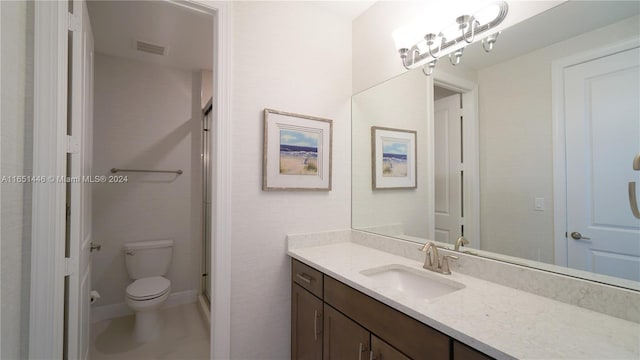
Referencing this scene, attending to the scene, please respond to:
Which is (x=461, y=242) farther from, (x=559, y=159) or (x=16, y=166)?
(x=16, y=166)

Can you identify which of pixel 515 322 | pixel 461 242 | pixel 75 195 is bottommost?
pixel 515 322

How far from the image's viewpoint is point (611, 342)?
712 mm

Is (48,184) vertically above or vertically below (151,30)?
below

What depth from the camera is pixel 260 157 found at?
5.37 feet

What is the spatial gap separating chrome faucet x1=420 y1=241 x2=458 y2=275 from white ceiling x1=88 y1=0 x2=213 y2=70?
1.83 metres

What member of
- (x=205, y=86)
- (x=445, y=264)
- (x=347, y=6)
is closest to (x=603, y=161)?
(x=445, y=264)

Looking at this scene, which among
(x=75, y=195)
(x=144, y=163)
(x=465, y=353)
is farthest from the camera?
(x=144, y=163)

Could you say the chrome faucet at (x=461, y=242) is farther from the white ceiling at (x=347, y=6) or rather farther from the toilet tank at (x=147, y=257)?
the toilet tank at (x=147, y=257)

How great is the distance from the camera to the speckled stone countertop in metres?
0.67

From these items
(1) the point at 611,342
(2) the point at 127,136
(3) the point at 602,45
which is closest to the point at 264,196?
(1) the point at 611,342

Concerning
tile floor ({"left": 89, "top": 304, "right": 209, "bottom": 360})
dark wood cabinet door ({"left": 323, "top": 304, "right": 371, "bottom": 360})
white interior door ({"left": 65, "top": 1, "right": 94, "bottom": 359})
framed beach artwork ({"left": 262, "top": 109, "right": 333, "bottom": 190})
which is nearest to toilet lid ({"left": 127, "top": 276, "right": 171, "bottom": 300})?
tile floor ({"left": 89, "top": 304, "right": 209, "bottom": 360})

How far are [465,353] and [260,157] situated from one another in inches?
52.6

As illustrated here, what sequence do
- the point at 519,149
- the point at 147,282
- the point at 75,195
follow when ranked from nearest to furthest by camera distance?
the point at 519,149 < the point at 75,195 < the point at 147,282

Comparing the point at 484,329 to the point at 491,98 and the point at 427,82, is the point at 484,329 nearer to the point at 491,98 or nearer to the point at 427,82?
the point at 491,98
